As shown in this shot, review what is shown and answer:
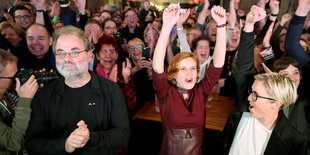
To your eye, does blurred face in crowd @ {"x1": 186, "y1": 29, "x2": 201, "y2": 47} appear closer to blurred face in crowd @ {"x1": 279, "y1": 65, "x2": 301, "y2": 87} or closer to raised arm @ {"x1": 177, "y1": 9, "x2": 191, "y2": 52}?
raised arm @ {"x1": 177, "y1": 9, "x2": 191, "y2": 52}

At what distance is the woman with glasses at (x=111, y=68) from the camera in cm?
238

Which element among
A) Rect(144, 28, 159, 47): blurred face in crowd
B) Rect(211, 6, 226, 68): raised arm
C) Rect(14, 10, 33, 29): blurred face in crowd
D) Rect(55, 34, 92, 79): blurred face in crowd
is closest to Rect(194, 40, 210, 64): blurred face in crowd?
Rect(144, 28, 159, 47): blurred face in crowd

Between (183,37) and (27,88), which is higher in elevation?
(183,37)

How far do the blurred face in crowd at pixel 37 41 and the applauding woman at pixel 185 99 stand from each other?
1561mm

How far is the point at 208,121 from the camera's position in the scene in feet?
7.55

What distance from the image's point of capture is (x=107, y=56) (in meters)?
2.44

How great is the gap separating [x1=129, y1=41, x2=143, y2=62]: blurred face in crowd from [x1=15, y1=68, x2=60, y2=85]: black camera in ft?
4.96

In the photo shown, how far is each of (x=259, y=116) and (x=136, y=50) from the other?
1.97 m

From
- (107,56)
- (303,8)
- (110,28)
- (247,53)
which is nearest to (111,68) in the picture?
(107,56)

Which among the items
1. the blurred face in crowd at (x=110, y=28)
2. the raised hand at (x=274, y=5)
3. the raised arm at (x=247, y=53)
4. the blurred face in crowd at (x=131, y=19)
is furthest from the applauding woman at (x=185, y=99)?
the blurred face in crowd at (x=131, y=19)

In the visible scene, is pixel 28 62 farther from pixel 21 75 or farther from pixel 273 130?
pixel 273 130

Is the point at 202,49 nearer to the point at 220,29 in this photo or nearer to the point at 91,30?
the point at 220,29

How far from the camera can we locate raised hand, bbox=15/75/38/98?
1435 millimetres

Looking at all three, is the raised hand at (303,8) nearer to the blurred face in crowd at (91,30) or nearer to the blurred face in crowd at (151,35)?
the blurred face in crowd at (151,35)
